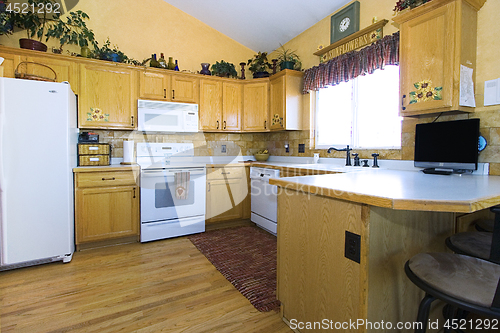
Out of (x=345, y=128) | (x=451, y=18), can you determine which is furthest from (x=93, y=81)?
(x=451, y=18)

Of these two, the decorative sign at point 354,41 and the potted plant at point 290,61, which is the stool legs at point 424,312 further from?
the potted plant at point 290,61

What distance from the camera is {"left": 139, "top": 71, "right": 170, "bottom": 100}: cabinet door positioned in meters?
3.31

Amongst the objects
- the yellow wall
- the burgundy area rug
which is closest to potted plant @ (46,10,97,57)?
the yellow wall

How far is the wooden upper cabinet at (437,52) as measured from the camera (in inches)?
68.6

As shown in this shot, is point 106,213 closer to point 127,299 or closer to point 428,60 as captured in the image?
point 127,299

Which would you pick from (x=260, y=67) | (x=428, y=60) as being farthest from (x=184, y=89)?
(x=428, y=60)

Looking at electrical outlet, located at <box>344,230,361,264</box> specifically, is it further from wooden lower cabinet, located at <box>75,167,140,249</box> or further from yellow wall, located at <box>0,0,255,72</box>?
yellow wall, located at <box>0,0,255,72</box>

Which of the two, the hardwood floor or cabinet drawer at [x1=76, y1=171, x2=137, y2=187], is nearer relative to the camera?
the hardwood floor

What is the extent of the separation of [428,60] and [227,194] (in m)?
2.58

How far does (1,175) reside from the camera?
2158 millimetres

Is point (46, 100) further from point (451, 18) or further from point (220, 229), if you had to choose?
point (451, 18)

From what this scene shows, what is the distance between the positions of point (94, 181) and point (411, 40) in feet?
10.4

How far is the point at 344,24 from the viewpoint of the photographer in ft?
9.58

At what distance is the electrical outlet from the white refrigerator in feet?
8.29
